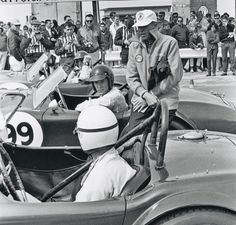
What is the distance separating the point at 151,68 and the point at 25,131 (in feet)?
4.62

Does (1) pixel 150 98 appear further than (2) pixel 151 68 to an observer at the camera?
No

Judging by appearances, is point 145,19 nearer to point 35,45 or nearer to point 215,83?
point 215,83

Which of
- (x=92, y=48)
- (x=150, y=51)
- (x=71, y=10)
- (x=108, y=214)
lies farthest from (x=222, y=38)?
(x=108, y=214)

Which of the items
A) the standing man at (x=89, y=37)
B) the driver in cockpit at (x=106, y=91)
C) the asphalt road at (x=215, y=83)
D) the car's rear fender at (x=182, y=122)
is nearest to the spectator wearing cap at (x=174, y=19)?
the asphalt road at (x=215, y=83)

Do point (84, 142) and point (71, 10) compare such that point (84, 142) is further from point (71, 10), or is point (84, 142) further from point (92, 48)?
point (71, 10)

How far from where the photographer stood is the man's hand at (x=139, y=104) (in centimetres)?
507

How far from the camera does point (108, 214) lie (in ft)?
8.88

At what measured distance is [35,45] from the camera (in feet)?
49.6

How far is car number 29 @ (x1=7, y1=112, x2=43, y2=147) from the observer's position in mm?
5277

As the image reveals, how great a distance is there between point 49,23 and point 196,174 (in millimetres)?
14074

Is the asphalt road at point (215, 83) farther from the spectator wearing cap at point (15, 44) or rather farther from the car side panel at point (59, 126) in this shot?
the car side panel at point (59, 126)

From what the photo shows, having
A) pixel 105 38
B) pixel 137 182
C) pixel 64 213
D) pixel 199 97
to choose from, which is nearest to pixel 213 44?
pixel 105 38

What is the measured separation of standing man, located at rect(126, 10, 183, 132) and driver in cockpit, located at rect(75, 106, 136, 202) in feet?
5.50

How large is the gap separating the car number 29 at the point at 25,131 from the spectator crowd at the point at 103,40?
7748 mm
